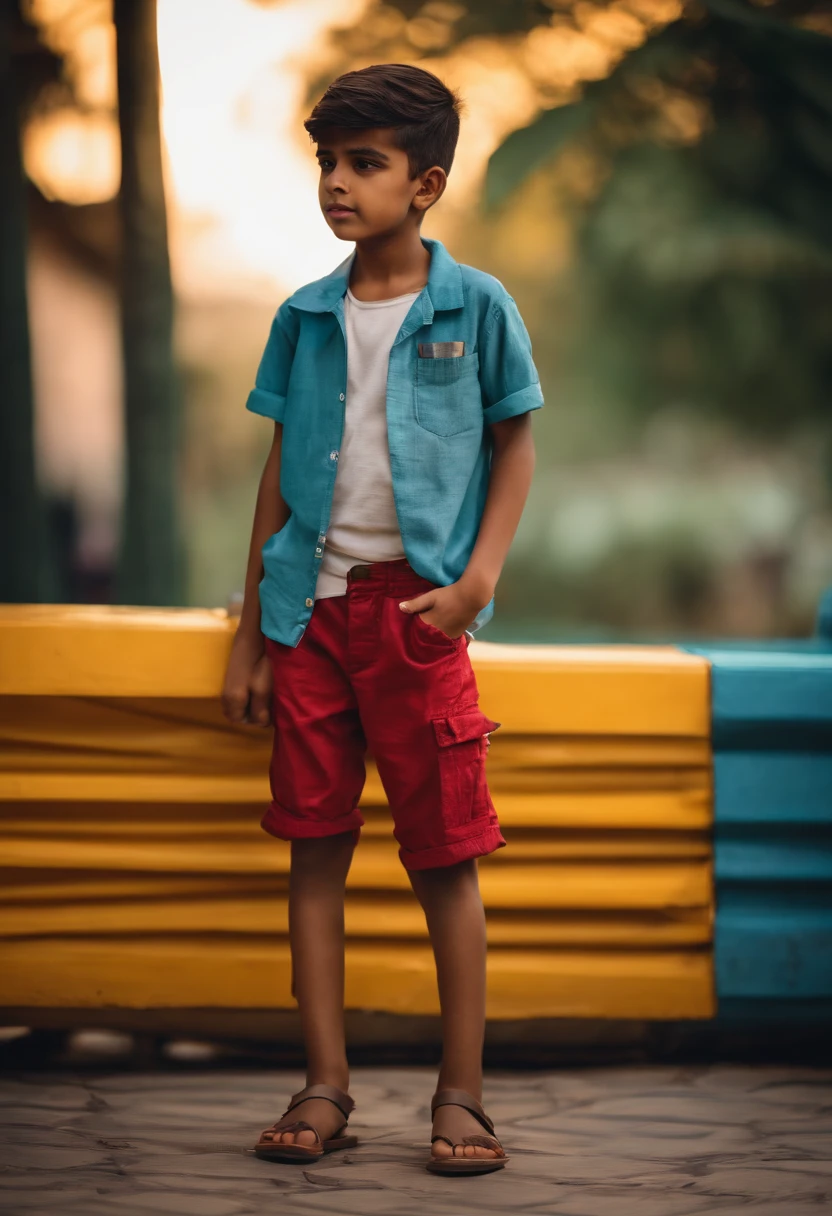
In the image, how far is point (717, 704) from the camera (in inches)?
82.8

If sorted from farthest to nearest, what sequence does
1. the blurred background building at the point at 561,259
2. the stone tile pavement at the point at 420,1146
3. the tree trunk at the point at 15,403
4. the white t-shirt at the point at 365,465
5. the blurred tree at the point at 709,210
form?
the blurred background building at the point at 561,259
the blurred tree at the point at 709,210
the tree trunk at the point at 15,403
the white t-shirt at the point at 365,465
the stone tile pavement at the point at 420,1146

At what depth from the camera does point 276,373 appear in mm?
1907

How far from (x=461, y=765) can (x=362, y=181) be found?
806mm

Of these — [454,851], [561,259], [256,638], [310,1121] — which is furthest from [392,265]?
[561,259]

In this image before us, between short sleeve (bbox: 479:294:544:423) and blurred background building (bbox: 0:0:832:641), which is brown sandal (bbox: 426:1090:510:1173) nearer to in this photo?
short sleeve (bbox: 479:294:544:423)

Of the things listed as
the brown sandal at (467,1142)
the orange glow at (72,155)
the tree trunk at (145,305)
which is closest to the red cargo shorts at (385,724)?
the brown sandal at (467,1142)

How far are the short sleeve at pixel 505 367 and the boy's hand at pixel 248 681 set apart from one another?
19.4 inches

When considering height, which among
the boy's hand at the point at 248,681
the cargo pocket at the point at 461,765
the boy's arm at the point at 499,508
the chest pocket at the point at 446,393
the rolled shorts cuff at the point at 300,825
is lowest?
the rolled shorts cuff at the point at 300,825

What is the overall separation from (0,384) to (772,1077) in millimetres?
3802

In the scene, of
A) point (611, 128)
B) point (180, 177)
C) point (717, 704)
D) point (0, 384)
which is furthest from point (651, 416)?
point (717, 704)

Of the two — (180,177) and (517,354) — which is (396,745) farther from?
(180,177)

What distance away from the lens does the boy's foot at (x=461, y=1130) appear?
169 cm

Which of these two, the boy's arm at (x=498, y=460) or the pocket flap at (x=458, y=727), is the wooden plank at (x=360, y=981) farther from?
the boy's arm at (x=498, y=460)

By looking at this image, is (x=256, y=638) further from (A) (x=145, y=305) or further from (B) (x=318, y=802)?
(A) (x=145, y=305)
